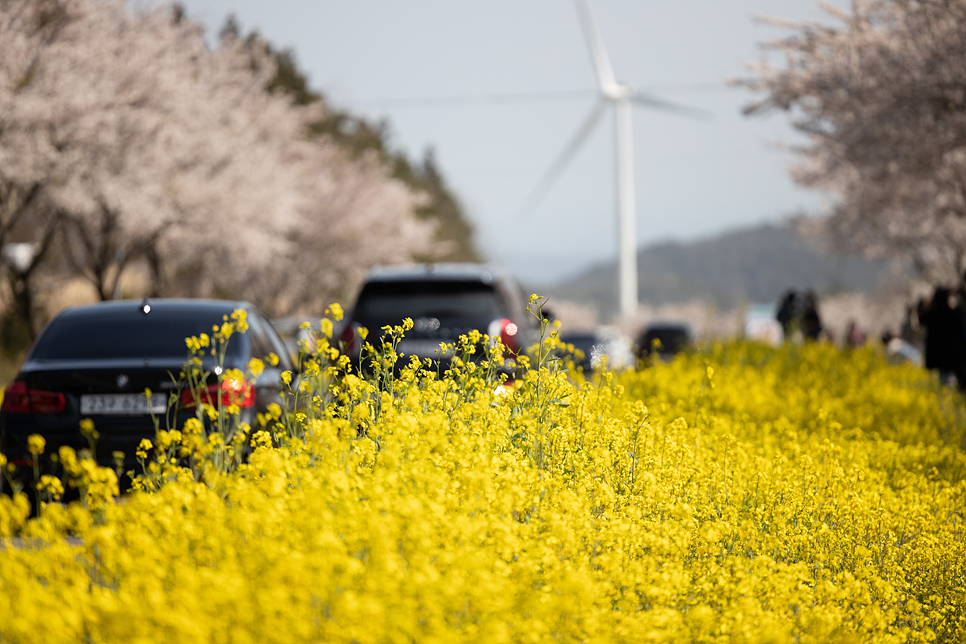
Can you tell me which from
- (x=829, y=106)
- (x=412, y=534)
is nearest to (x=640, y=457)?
(x=412, y=534)

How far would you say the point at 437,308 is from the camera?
8531 mm

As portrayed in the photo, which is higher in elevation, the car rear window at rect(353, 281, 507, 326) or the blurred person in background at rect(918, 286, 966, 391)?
the car rear window at rect(353, 281, 507, 326)

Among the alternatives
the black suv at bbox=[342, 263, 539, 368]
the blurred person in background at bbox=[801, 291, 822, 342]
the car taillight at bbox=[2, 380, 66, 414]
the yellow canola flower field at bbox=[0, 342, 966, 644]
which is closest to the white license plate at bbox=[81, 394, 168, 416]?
the car taillight at bbox=[2, 380, 66, 414]

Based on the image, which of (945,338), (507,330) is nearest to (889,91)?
(945,338)

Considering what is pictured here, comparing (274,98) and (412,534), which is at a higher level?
(274,98)

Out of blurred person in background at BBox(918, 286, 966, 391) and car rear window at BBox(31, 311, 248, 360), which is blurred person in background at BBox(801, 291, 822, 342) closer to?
blurred person in background at BBox(918, 286, 966, 391)

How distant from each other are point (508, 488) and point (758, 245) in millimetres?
189466

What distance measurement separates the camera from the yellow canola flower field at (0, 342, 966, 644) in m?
2.86

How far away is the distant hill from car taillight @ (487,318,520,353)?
139 m

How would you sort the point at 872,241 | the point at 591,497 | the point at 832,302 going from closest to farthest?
1. the point at 591,497
2. the point at 872,241
3. the point at 832,302

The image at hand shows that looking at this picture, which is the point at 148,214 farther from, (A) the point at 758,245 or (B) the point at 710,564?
(A) the point at 758,245

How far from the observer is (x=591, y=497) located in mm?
4910

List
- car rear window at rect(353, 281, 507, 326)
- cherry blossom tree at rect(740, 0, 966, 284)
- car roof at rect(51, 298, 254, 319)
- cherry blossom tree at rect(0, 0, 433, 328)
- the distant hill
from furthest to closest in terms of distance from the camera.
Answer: the distant hill < cherry blossom tree at rect(0, 0, 433, 328) < cherry blossom tree at rect(740, 0, 966, 284) < car rear window at rect(353, 281, 507, 326) < car roof at rect(51, 298, 254, 319)

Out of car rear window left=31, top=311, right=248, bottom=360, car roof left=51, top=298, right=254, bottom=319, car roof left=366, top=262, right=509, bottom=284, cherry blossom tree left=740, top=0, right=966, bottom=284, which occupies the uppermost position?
cherry blossom tree left=740, top=0, right=966, bottom=284
